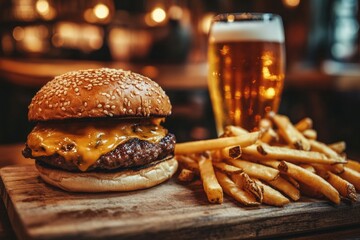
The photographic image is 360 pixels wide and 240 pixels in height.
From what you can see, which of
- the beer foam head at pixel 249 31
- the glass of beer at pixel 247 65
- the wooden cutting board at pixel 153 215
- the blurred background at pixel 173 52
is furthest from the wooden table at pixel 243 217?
the blurred background at pixel 173 52

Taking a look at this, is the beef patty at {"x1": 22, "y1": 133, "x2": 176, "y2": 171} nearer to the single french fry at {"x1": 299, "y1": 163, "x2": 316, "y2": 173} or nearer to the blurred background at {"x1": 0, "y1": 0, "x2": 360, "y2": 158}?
the single french fry at {"x1": 299, "y1": 163, "x2": 316, "y2": 173}

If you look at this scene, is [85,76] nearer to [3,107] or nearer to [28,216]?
[28,216]

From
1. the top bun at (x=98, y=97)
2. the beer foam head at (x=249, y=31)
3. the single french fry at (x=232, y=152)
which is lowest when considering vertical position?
the single french fry at (x=232, y=152)

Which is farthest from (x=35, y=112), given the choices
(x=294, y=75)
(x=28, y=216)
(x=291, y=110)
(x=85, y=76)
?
(x=291, y=110)

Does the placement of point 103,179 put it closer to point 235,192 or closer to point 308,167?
point 235,192

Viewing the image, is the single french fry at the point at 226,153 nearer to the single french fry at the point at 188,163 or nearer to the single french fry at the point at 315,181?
the single french fry at the point at 188,163

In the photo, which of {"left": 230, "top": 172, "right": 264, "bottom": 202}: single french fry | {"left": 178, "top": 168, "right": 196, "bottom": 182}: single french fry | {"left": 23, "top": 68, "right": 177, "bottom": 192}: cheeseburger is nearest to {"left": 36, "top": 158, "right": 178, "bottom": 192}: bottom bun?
A: {"left": 23, "top": 68, "right": 177, "bottom": 192}: cheeseburger
